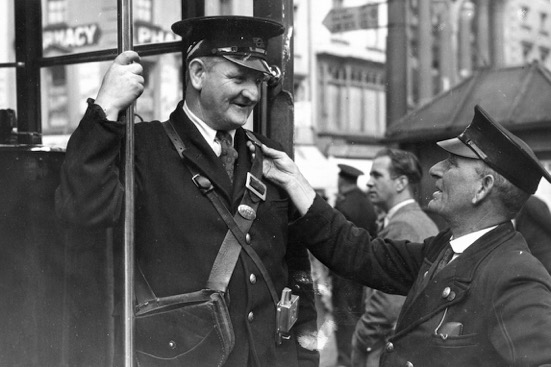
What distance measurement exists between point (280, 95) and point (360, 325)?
6.65 feet

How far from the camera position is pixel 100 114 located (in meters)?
2.24

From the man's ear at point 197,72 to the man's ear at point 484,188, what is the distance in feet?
3.07

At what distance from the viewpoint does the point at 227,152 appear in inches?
103

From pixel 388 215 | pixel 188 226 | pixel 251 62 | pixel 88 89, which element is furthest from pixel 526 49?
pixel 188 226

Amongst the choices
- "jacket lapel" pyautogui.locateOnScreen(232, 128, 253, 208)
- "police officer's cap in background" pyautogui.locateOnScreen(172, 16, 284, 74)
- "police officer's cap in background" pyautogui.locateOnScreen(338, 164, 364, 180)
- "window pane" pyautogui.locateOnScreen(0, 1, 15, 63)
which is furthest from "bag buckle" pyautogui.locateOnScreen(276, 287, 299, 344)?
"police officer's cap in background" pyautogui.locateOnScreen(338, 164, 364, 180)

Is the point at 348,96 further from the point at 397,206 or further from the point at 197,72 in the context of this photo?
the point at 197,72

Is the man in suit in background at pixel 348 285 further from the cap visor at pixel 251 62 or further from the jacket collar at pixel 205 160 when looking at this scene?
the cap visor at pixel 251 62

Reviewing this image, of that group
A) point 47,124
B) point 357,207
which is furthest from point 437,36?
point 47,124

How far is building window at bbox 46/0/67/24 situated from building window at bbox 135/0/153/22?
0.37m

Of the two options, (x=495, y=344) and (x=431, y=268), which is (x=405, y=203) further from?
(x=495, y=344)

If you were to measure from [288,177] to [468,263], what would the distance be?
26.8 inches

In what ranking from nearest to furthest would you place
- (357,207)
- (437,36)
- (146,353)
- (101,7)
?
(146,353) < (101,7) < (357,207) < (437,36)

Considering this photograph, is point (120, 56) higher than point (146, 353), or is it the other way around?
point (120, 56)

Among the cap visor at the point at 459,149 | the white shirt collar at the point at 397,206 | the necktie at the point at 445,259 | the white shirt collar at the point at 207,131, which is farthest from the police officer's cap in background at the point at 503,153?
the white shirt collar at the point at 397,206
